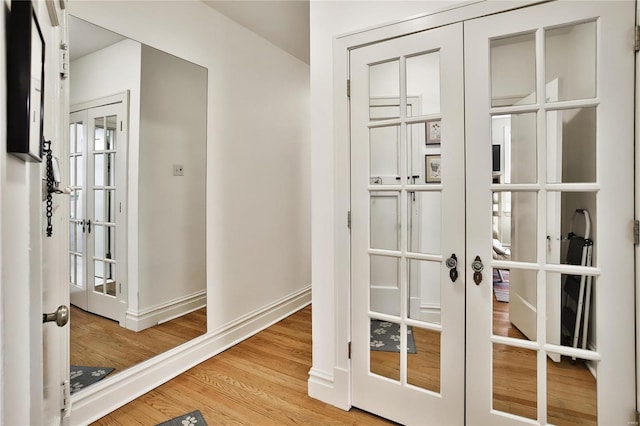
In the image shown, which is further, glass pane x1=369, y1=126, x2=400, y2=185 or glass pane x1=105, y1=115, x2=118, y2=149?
glass pane x1=105, y1=115, x2=118, y2=149

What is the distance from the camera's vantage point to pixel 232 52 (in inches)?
110

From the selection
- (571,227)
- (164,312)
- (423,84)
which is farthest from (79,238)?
(571,227)

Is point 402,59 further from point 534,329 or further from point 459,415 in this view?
point 459,415

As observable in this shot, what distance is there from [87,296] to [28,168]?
1445mm

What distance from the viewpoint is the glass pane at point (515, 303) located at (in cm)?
150

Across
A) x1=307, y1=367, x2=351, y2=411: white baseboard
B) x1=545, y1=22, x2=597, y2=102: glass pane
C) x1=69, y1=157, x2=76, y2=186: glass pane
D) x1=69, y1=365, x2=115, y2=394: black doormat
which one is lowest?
x1=307, y1=367, x2=351, y2=411: white baseboard

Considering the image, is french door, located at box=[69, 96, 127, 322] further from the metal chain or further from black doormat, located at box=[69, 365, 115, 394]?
the metal chain

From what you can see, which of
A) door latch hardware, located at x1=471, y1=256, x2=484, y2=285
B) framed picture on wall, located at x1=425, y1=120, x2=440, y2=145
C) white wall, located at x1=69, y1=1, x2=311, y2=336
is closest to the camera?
door latch hardware, located at x1=471, y1=256, x2=484, y2=285

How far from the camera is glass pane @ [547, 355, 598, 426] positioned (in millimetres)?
1393

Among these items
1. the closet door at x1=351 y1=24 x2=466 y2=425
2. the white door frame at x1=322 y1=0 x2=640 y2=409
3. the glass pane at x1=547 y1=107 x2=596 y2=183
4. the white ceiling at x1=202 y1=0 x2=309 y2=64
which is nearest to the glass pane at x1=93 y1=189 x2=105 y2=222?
the white door frame at x1=322 y1=0 x2=640 y2=409

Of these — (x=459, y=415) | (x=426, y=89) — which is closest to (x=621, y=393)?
(x=459, y=415)

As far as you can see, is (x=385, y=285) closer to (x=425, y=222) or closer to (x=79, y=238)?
(x=425, y=222)

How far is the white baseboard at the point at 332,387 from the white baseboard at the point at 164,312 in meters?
1.07

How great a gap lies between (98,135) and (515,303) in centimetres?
242
